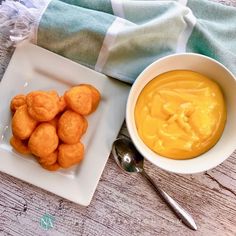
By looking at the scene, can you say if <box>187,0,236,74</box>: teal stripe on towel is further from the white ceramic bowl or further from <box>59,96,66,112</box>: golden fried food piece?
<box>59,96,66,112</box>: golden fried food piece

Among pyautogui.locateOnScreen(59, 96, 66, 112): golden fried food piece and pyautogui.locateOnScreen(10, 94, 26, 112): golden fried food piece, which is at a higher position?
pyautogui.locateOnScreen(59, 96, 66, 112): golden fried food piece

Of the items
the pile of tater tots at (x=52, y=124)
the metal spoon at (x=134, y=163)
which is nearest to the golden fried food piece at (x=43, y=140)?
the pile of tater tots at (x=52, y=124)

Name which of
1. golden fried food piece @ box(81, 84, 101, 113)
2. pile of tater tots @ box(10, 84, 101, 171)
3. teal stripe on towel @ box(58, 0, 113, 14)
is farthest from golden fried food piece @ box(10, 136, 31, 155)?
teal stripe on towel @ box(58, 0, 113, 14)

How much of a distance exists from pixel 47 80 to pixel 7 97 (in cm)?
7

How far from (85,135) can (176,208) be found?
20 cm

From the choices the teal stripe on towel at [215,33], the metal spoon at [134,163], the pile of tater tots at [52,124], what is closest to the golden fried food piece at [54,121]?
the pile of tater tots at [52,124]

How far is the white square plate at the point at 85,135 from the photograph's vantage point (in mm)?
776

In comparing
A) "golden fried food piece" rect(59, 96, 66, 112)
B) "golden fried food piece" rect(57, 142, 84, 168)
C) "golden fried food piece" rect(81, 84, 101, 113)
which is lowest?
"golden fried food piece" rect(57, 142, 84, 168)

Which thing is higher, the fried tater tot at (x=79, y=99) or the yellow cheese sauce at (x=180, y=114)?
the yellow cheese sauce at (x=180, y=114)

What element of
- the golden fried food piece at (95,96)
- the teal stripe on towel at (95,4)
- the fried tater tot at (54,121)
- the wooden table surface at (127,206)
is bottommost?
the wooden table surface at (127,206)

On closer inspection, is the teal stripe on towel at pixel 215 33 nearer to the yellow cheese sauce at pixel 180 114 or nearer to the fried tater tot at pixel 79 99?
the yellow cheese sauce at pixel 180 114

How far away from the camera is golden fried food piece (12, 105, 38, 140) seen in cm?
72

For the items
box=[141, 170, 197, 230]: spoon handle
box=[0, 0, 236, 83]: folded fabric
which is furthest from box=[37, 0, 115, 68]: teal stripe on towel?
box=[141, 170, 197, 230]: spoon handle

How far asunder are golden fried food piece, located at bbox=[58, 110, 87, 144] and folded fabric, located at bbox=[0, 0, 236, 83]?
101 mm
